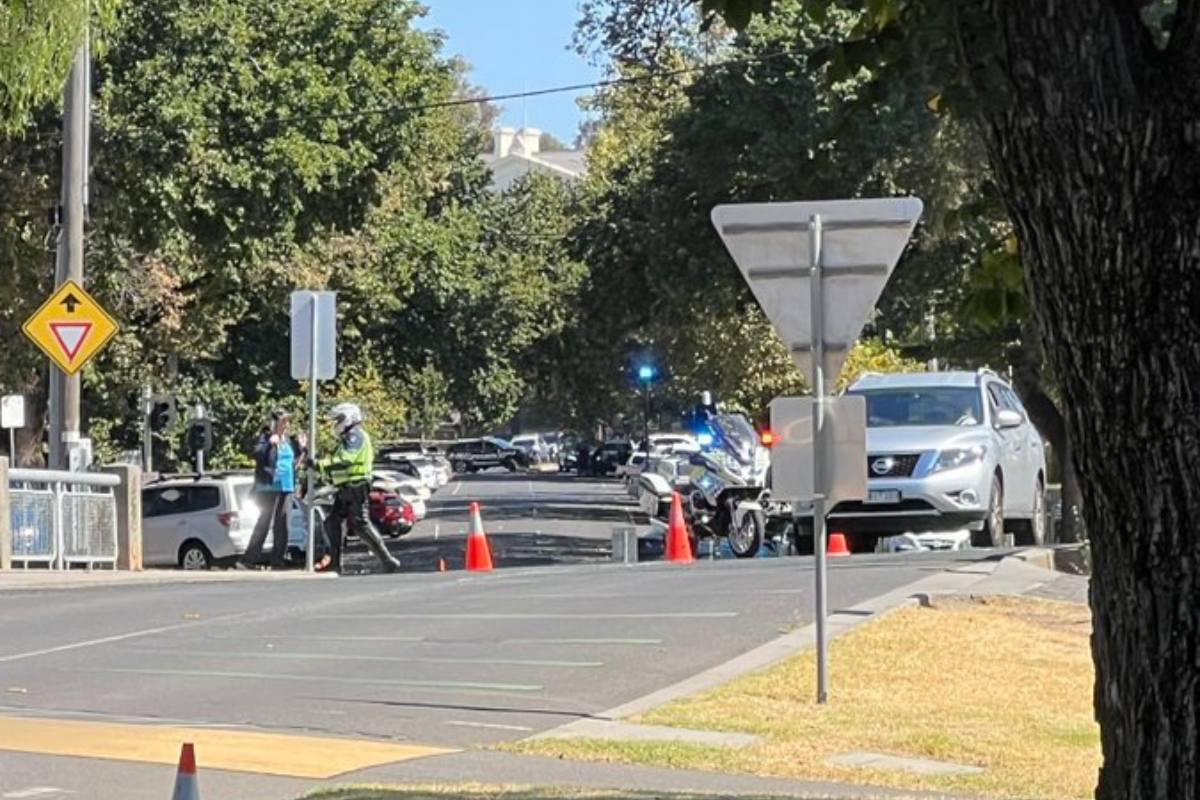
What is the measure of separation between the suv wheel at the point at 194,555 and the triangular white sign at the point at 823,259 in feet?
74.0

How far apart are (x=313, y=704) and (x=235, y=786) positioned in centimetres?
249

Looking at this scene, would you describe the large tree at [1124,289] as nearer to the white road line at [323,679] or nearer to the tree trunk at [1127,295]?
the tree trunk at [1127,295]

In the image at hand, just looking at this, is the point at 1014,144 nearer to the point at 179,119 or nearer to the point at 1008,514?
the point at 1008,514

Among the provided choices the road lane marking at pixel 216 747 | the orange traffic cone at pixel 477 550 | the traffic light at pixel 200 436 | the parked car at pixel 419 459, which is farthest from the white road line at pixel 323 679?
the parked car at pixel 419 459

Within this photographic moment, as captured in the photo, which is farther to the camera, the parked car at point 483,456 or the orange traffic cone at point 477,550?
the parked car at point 483,456

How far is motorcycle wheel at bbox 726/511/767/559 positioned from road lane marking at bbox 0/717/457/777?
15822mm

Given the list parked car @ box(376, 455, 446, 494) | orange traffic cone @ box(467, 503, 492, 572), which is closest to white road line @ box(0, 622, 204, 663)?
orange traffic cone @ box(467, 503, 492, 572)

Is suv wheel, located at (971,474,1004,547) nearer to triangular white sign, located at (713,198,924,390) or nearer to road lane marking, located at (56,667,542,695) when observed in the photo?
road lane marking, located at (56,667,542,695)

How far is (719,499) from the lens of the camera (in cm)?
2875

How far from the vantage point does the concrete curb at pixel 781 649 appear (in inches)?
443

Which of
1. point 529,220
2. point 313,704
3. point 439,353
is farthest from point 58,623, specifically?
point 529,220

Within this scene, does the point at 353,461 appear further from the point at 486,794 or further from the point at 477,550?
the point at 486,794

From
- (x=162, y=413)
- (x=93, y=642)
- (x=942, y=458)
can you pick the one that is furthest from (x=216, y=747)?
(x=162, y=413)

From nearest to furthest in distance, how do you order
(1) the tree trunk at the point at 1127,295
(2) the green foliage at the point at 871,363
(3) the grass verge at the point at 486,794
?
1. (1) the tree trunk at the point at 1127,295
2. (3) the grass verge at the point at 486,794
3. (2) the green foliage at the point at 871,363
